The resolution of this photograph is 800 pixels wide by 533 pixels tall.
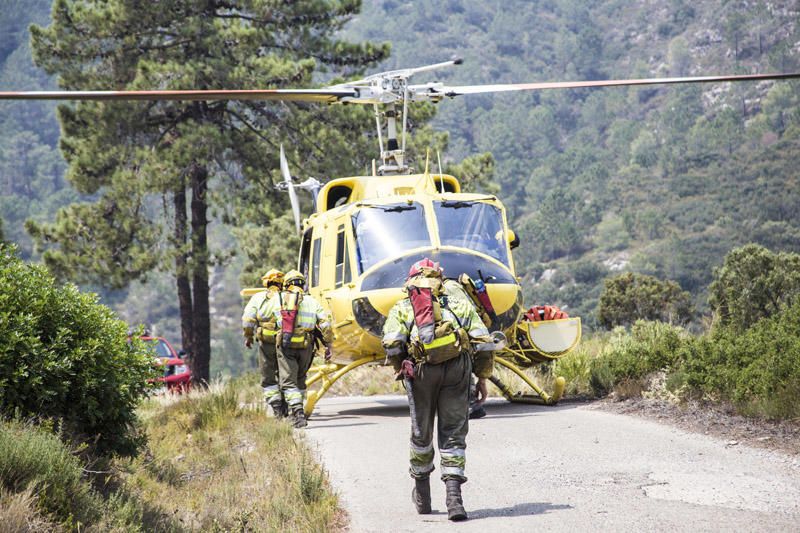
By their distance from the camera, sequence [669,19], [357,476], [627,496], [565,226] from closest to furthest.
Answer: [627,496], [357,476], [565,226], [669,19]

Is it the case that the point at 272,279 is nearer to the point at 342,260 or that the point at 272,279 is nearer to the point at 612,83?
the point at 342,260

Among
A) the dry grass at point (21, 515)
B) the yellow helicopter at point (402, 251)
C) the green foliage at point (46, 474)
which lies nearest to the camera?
the dry grass at point (21, 515)

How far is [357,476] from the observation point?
9.15 metres

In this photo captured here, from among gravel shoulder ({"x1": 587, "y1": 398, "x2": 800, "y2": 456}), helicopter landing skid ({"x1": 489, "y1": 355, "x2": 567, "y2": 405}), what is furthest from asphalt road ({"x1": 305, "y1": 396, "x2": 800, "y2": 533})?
helicopter landing skid ({"x1": 489, "y1": 355, "x2": 567, "y2": 405})

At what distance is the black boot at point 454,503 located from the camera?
714 centimetres

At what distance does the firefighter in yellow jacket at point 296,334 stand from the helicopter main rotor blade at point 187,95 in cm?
217

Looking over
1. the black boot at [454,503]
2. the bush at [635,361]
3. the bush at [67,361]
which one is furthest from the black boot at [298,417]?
the black boot at [454,503]

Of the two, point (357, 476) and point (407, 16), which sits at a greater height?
point (407, 16)

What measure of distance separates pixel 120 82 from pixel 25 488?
20.6m

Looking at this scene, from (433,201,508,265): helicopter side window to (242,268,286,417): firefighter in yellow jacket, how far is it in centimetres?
214

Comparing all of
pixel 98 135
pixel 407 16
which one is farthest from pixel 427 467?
pixel 407 16

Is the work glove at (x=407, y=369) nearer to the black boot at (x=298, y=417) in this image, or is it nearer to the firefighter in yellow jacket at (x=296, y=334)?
the firefighter in yellow jacket at (x=296, y=334)

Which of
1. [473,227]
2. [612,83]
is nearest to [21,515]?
[612,83]

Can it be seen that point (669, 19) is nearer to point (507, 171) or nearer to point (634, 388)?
point (507, 171)
